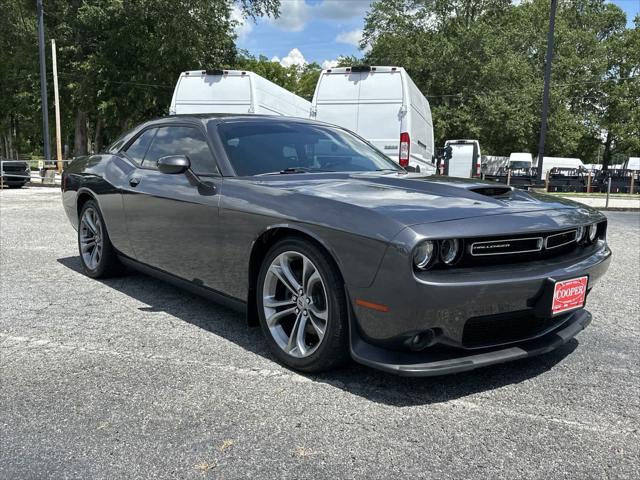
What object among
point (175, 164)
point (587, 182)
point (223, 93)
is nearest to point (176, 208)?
point (175, 164)

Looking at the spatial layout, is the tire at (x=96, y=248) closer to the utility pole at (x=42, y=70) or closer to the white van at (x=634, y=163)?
the utility pole at (x=42, y=70)

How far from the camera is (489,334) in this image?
276 centimetres

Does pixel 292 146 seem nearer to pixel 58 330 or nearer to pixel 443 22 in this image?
pixel 58 330

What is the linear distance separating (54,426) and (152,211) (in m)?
1.98

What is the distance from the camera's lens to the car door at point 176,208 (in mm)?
3674

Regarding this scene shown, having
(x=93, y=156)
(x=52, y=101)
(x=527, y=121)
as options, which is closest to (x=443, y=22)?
(x=527, y=121)

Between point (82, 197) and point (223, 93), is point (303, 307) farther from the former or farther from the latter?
point (223, 93)

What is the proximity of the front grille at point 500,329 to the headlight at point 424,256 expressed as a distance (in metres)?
0.34

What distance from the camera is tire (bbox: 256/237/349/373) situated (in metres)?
2.84

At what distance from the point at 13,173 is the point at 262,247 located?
18380mm

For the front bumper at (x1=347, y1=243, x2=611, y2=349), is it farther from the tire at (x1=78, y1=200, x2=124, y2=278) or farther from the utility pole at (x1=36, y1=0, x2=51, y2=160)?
the utility pole at (x1=36, y1=0, x2=51, y2=160)

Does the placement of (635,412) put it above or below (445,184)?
below

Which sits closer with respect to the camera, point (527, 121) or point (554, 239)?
point (554, 239)

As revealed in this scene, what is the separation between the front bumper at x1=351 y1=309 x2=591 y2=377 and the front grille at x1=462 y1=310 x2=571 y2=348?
0.17 feet
